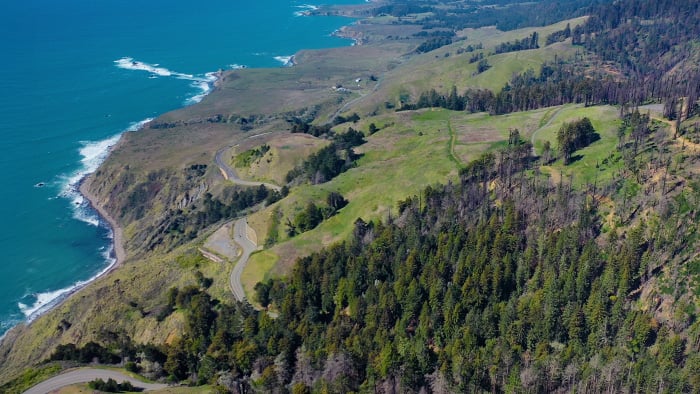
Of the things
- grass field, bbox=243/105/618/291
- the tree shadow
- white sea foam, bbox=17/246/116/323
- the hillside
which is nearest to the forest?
the hillside

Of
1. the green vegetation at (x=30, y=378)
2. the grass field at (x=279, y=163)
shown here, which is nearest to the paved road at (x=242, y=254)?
the grass field at (x=279, y=163)

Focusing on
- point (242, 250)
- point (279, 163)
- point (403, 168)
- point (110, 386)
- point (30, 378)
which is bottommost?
point (242, 250)

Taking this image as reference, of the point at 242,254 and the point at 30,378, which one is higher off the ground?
the point at 30,378

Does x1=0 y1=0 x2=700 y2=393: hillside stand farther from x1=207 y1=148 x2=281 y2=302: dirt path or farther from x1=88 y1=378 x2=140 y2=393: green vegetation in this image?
x1=88 y1=378 x2=140 y2=393: green vegetation

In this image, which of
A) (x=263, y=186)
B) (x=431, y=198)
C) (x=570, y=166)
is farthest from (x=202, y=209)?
(x=570, y=166)

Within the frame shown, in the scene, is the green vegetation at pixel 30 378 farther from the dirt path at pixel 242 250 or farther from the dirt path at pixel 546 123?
the dirt path at pixel 546 123

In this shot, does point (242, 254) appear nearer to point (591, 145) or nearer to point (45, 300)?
point (45, 300)

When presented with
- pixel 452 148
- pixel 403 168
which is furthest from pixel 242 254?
pixel 452 148

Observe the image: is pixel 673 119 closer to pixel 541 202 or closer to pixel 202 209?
pixel 541 202
